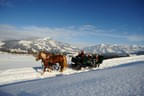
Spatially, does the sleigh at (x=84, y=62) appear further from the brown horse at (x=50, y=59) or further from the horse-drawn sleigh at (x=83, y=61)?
the brown horse at (x=50, y=59)

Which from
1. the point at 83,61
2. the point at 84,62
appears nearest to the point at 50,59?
the point at 83,61

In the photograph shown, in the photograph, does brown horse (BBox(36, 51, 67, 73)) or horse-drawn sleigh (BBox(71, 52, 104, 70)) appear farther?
horse-drawn sleigh (BBox(71, 52, 104, 70))

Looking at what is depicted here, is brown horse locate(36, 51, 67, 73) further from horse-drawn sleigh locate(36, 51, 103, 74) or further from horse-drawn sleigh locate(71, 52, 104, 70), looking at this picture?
horse-drawn sleigh locate(71, 52, 104, 70)

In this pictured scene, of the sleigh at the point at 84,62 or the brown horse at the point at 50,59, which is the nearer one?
the brown horse at the point at 50,59

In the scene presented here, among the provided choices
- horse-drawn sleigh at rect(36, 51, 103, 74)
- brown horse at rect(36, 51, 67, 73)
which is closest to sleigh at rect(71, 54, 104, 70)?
horse-drawn sleigh at rect(36, 51, 103, 74)

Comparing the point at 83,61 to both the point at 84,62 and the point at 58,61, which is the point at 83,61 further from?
the point at 58,61

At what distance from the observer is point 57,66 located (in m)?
13.6

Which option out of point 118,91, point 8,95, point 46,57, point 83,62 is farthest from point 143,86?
point 83,62

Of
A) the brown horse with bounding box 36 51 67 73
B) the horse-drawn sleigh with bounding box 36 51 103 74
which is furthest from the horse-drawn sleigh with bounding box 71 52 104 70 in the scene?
the brown horse with bounding box 36 51 67 73

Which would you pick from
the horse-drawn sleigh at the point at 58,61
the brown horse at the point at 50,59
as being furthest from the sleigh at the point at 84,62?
the brown horse at the point at 50,59

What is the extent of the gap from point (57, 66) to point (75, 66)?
2306mm

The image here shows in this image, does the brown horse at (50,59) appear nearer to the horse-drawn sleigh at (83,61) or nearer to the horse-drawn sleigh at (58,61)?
the horse-drawn sleigh at (58,61)

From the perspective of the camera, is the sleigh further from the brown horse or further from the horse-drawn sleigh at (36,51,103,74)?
the brown horse

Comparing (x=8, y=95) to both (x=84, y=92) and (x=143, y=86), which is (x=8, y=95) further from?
(x=143, y=86)
